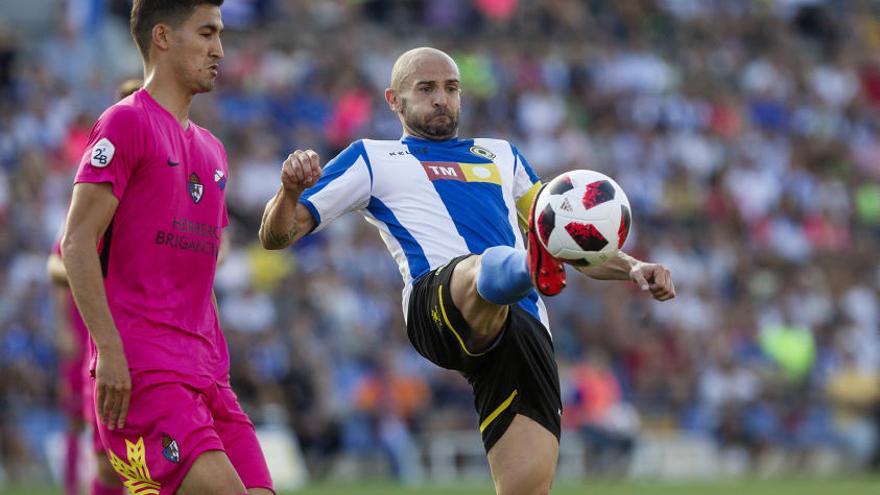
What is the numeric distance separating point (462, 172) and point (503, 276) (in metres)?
1.34

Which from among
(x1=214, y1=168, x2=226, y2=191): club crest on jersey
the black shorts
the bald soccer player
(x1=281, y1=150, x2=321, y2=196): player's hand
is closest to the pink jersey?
(x1=214, y1=168, x2=226, y2=191): club crest on jersey

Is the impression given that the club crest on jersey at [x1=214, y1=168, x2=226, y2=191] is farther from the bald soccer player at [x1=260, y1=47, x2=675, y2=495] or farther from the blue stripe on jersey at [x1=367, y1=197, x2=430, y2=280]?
the blue stripe on jersey at [x1=367, y1=197, x2=430, y2=280]

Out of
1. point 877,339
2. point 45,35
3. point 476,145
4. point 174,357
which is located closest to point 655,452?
point 877,339

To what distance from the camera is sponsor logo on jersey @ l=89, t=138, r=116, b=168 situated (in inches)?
211

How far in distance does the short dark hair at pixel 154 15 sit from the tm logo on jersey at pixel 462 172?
162cm

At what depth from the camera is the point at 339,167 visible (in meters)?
6.96

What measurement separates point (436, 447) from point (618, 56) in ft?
28.5

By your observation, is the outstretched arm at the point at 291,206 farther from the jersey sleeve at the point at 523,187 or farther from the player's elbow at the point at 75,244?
the jersey sleeve at the point at 523,187

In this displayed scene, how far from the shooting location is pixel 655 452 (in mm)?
18375

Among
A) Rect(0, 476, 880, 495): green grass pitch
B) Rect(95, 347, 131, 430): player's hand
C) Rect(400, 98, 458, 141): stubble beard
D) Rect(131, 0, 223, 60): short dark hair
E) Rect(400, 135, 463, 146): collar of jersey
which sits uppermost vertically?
Rect(131, 0, 223, 60): short dark hair

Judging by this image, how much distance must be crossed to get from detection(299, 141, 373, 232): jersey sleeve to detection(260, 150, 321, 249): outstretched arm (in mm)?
54

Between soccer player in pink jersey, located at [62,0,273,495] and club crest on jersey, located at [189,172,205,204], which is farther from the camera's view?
club crest on jersey, located at [189,172,205,204]

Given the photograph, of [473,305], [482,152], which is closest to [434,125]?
[482,152]

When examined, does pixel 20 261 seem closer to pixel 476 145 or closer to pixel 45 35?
pixel 45 35
